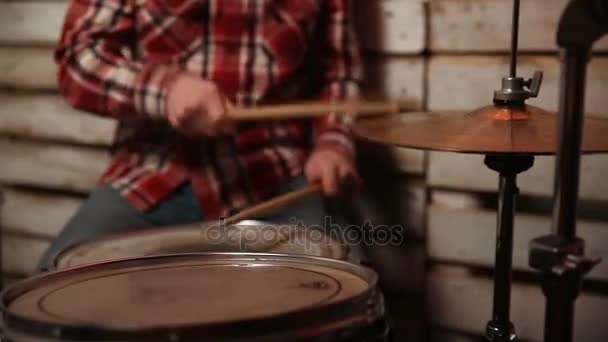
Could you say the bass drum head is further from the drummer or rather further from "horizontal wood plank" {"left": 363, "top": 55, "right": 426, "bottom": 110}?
"horizontal wood plank" {"left": 363, "top": 55, "right": 426, "bottom": 110}

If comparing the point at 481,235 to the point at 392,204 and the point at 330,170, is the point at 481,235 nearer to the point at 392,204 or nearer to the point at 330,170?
the point at 392,204

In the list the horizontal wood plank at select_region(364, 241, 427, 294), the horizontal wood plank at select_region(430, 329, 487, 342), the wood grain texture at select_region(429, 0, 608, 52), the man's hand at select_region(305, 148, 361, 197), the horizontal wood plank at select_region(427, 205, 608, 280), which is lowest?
the horizontal wood plank at select_region(430, 329, 487, 342)

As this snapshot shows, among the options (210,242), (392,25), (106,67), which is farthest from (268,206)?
(392,25)

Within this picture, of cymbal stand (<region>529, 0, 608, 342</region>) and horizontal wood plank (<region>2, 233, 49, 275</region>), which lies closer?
cymbal stand (<region>529, 0, 608, 342</region>)

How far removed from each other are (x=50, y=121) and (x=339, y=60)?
0.76m

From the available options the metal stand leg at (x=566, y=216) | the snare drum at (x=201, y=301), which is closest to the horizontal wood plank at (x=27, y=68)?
the snare drum at (x=201, y=301)

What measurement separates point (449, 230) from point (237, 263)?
0.67 m

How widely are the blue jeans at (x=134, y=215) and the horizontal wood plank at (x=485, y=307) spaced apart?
0.34m

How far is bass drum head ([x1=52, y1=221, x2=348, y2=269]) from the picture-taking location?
950mm

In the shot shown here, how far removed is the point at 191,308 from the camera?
666 millimetres

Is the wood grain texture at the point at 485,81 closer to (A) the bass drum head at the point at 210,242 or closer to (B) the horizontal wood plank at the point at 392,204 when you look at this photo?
(B) the horizontal wood plank at the point at 392,204

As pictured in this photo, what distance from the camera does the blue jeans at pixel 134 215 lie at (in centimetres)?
117

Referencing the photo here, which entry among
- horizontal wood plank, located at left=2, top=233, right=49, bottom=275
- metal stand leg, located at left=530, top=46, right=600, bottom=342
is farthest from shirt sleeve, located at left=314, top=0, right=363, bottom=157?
horizontal wood plank, located at left=2, top=233, right=49, bottom=275

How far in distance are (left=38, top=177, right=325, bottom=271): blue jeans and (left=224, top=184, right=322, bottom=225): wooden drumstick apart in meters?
0.06
